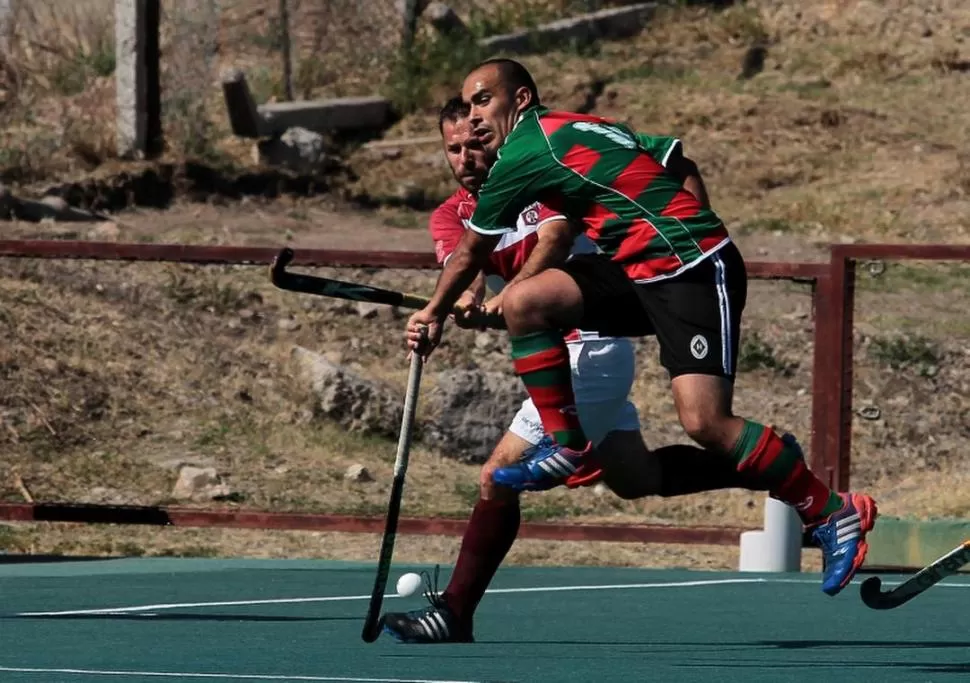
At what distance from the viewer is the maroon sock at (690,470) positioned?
7.53 meters

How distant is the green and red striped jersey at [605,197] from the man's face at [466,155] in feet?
1.40

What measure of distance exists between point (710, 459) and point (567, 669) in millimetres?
1104

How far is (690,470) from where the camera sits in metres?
7.60

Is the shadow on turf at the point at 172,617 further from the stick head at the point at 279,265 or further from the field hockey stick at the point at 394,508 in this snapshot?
the stick head at the point at 279,265

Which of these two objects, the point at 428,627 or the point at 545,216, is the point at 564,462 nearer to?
the point at 428,627

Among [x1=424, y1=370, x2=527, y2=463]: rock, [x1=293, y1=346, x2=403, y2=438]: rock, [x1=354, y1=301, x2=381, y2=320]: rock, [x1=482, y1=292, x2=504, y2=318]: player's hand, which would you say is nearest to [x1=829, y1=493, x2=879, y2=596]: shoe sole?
[x1=482, y1=292, x2=504, y2=318]: player's hand

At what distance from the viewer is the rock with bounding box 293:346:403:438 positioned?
50.0 feet

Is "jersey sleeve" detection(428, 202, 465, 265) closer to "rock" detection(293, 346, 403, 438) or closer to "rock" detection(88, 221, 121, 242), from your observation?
"rock" detection(293, 346, 403, 438)

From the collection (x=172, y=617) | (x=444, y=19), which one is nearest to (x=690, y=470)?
(x=172, y=617)

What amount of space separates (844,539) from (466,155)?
6.06 ft

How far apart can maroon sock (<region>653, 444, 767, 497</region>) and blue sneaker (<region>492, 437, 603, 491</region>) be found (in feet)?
0.92

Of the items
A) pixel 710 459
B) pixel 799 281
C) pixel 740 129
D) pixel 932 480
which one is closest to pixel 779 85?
pixel 740 129

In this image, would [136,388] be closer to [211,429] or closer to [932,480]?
[211,429]

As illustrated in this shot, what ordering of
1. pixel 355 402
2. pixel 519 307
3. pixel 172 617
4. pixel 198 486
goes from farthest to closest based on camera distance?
pixel 355 402 → pixel 198 486 → pixel 172 617 → pixel 519 307
